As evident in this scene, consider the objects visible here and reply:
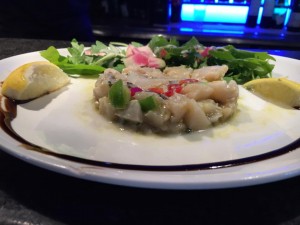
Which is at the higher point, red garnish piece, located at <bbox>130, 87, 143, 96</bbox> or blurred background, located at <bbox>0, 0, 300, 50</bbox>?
red garnish piece, located at <bbox>130, 87, 143, 96</bbox>

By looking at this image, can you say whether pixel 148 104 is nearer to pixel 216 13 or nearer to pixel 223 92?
pixel 223 92

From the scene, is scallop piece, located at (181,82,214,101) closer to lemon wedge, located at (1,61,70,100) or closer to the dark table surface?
the dark table surface

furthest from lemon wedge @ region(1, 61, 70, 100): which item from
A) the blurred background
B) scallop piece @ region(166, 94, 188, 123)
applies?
the blurred background

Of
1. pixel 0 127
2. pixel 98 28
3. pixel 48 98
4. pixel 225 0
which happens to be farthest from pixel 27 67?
pixel 225 0

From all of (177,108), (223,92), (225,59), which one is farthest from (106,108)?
(225,59)

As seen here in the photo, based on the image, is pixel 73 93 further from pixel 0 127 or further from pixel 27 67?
pixel 0 127
